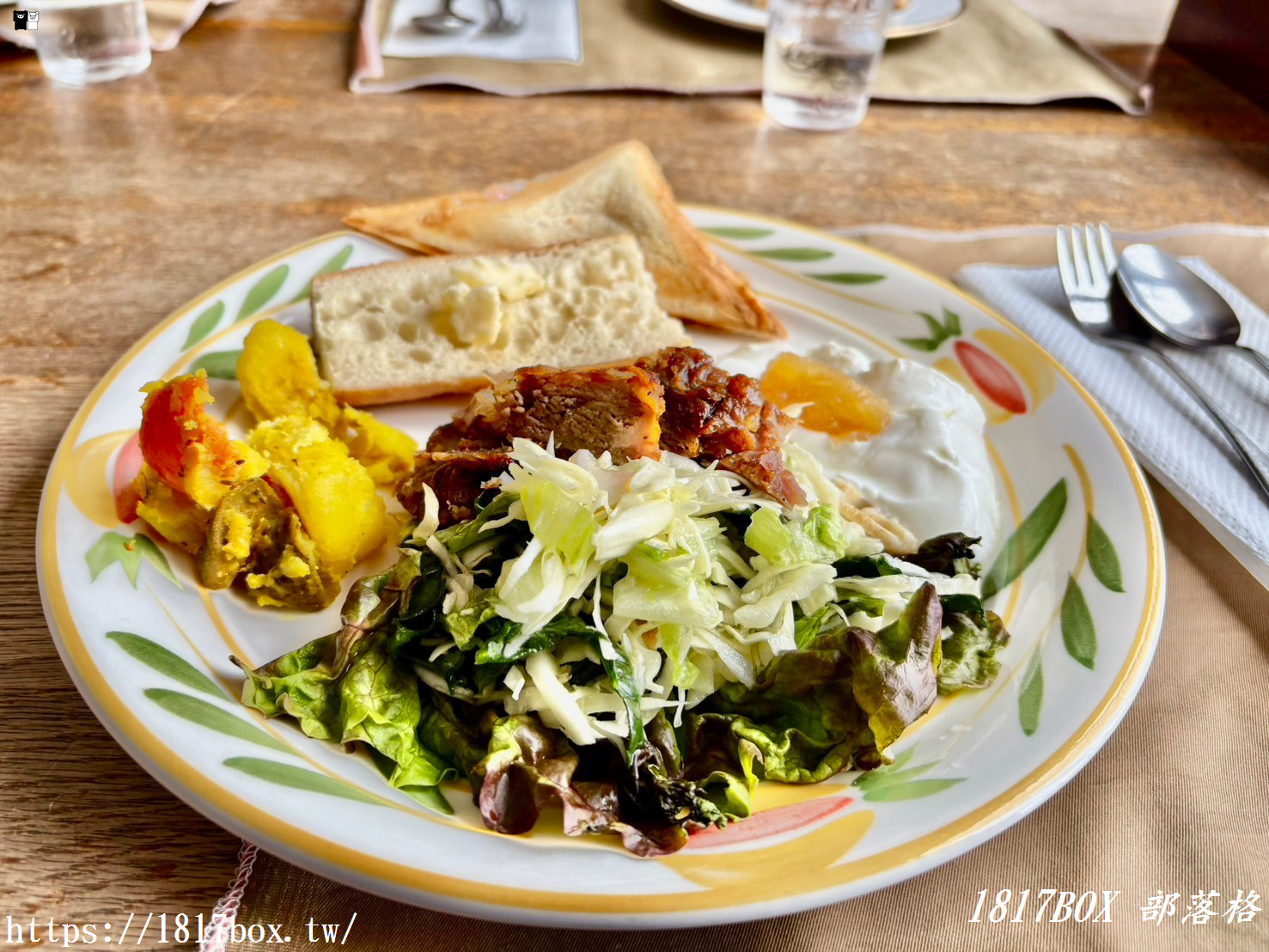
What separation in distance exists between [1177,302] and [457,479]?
2.26m

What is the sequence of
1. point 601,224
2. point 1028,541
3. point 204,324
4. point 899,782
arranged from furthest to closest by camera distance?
point 601,224, point 204,324, point 1028,541, point 899,782

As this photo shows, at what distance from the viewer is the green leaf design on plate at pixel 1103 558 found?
83.7 inches

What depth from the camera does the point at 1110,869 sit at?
70.6 inches

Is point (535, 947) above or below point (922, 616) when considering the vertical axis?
below

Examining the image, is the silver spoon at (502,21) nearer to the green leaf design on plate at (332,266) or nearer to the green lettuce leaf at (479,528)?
the green leaf design on plate at (332,266)

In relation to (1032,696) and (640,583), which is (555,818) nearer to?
(640,583)

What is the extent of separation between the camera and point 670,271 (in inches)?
124

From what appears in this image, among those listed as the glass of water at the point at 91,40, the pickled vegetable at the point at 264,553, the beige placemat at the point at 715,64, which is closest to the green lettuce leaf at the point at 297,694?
the pickled vegetable at the point at 264,553

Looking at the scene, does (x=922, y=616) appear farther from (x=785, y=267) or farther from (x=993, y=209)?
(x=993, y=209)

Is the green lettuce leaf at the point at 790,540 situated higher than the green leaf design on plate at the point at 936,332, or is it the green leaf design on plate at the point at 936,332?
A: the green lettuce leaf at the point at 790,540

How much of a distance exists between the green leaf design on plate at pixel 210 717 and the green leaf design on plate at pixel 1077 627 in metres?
1.44

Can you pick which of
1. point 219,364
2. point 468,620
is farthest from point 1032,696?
point 219,364

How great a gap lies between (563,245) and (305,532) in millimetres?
1384

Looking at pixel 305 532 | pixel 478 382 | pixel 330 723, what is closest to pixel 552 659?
pixel 330 723
